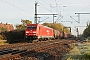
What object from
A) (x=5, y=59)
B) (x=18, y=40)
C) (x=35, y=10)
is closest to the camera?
(x=5, y=59)

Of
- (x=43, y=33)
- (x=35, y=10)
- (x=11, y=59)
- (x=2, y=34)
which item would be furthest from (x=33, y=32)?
(x=11, y=59)

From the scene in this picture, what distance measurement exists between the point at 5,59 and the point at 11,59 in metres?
0.54

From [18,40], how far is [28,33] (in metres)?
3.76

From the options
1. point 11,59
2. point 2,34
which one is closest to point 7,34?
point 2,34

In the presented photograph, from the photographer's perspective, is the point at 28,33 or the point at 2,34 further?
the point at 2,34

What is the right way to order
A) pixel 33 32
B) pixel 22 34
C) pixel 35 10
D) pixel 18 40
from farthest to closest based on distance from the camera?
1. pixel 35 10
2. pixel 22 34
3. pixel 18 40
4. pixel 33 32

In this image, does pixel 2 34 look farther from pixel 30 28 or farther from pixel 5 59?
pixel 5 59

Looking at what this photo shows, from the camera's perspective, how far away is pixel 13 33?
44.2 metres

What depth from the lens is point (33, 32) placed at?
129 feet

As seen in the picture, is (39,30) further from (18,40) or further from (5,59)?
(5,59)

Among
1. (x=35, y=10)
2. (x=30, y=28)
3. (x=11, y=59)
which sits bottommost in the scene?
(x=11, y=59)

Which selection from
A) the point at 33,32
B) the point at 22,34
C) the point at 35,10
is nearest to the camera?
the point at 33,32

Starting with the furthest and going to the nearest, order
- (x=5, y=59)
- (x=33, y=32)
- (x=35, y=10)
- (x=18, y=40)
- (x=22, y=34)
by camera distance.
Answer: (x=35, y=10)
(x=22, y=34)
(x=18, y=40)
(x=33, y=32)
(x=5, y=59)

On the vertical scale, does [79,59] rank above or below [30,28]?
below
